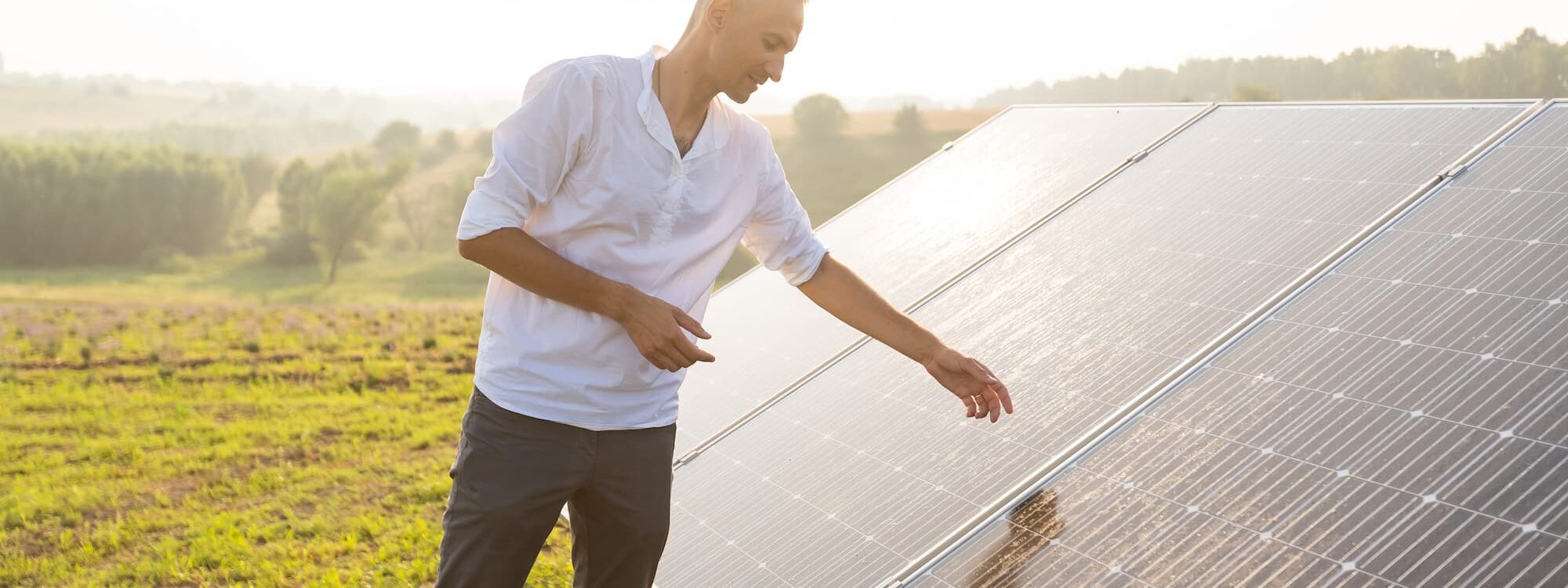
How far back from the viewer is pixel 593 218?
2.72 meters

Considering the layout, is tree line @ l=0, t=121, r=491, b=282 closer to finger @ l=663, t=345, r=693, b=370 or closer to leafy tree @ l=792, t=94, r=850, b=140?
leafy tree @ l=792, t=94, r=850, b=140

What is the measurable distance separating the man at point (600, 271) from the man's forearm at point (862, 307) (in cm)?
→ 35

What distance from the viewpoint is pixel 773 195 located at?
10.3 feet

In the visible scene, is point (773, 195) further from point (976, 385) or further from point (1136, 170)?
point (1136, 170)

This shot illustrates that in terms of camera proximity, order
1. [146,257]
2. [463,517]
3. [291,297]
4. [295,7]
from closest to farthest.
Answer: [463,517]
[291,297]
[146,257]
[295,7]

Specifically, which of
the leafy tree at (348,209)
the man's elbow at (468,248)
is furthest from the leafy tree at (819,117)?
the man's elbow at (468,248)

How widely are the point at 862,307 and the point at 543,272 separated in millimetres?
1033

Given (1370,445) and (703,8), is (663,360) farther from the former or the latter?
(1370,445)

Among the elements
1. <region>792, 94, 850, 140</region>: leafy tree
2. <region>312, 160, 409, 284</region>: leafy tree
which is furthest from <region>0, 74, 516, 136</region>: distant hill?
<region>792, 94, 850, 140</region>: leafy tree

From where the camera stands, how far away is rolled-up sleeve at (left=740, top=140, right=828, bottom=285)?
3.16 m

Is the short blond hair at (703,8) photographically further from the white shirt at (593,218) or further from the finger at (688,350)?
the finger at (688,350)

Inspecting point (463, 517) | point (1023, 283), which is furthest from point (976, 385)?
point (1023, 283)

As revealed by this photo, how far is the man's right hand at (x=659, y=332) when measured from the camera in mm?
2566

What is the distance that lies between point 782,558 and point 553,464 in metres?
1.49
